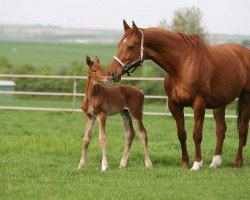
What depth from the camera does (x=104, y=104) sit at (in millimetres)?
11188

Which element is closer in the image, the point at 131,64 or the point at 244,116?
the point at 131,64

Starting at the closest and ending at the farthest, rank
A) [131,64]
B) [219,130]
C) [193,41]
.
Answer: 1. [131,64]
2. [193,41]
3. [219,130]

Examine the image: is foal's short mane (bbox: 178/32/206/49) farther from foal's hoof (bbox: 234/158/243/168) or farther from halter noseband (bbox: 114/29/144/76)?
foal's hoof (bbox: 234/158/243/168)

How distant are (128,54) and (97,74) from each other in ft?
1.88

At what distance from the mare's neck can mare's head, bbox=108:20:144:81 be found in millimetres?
220

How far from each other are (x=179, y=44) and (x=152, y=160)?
83.8 inches

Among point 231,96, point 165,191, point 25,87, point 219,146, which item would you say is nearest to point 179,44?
point 231,96

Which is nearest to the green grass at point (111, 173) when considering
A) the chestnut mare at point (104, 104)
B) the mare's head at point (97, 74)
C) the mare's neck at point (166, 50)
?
the chestnut mare at point (104, 104)

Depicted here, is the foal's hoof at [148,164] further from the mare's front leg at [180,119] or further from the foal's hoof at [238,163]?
the foal's hoof at [238,163]

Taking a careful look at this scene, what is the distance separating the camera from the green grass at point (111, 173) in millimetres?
9078

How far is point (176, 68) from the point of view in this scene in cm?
1117

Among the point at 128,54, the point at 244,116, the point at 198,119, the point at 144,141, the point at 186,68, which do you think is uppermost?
the point at 128,54

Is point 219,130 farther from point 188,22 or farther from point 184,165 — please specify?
point 188,22

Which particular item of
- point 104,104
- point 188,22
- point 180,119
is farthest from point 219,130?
point 188,22
